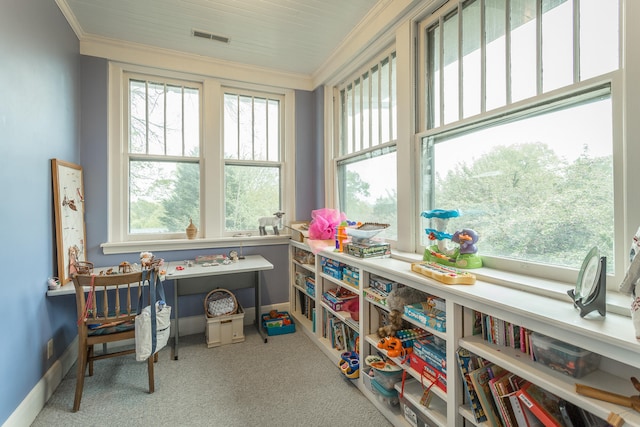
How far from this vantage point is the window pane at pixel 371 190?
8.02 ft

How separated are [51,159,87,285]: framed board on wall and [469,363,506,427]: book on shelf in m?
2.78

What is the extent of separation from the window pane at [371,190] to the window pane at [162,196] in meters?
1.60

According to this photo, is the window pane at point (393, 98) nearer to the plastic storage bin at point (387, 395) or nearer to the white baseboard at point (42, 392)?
the plastic storage bin at point (387, 395)

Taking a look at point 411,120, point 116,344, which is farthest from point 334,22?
point 116,344

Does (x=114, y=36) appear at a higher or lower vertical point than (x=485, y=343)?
higher

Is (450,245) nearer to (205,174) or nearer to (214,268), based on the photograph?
(214,268)

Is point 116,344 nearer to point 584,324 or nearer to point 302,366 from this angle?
point 302,366

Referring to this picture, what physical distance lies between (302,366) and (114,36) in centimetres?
333

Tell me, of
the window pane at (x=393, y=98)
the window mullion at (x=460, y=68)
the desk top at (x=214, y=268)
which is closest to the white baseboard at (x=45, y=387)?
the desk top at (x=214, y=268)

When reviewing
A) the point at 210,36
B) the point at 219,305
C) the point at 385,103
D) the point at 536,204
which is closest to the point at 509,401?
the point at 536,204

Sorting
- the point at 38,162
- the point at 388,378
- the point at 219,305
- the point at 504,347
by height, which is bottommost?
the point at 388,378

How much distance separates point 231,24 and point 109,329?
2.55 metres

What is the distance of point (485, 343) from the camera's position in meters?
1.31

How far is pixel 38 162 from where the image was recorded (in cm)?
196
